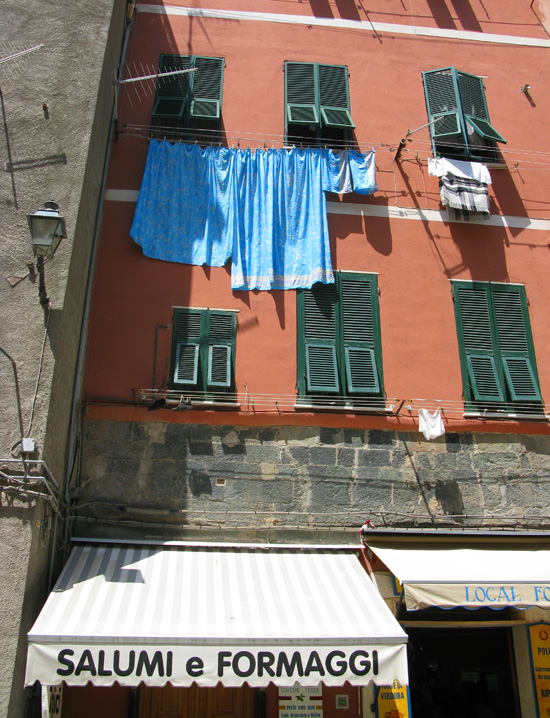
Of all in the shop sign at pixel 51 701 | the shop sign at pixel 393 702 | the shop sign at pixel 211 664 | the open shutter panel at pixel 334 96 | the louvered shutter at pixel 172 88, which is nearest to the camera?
the shop sign at pixel 211 664

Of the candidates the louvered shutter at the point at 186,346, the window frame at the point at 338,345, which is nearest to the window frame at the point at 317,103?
the window frame at the point at 338,345

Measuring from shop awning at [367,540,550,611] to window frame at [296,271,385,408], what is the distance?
1.84 meters

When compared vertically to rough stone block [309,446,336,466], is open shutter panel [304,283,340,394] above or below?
above

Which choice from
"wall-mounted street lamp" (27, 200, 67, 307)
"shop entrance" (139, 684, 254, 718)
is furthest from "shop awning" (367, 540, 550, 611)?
"wall-mounted street lamp" (27, 200, 67, 307)

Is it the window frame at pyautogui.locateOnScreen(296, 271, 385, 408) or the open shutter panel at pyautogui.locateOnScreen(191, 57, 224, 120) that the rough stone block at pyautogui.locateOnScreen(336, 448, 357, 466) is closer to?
the window frame at pyautogui.locateOnScreen(296, 271, 385, 408)

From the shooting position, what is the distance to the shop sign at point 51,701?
559cm

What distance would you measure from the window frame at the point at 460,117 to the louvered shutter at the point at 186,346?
447 centimetres

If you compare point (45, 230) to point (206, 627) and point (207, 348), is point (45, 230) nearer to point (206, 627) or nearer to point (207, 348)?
point (207, 348)

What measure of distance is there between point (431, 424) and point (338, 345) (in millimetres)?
1555

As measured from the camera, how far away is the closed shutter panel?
920cm

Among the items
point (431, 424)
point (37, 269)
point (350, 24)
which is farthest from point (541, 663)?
point (350, 24)

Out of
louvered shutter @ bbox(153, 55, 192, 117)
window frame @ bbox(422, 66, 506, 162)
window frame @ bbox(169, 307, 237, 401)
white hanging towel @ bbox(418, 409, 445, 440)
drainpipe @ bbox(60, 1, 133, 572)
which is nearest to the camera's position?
drainpipe @ bbox(60, 1, 133, 572)

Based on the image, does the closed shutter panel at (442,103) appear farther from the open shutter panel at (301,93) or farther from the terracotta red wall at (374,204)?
the open shutter panel at (301,93)

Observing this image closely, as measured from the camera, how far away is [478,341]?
27.1ft
